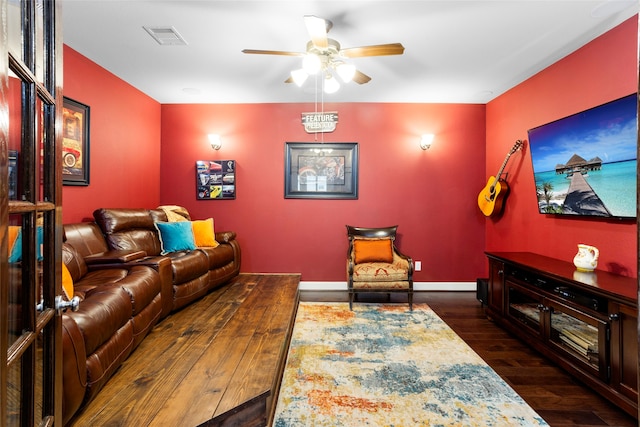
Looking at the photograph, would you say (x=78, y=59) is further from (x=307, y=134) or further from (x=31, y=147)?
(x=31, y=147)

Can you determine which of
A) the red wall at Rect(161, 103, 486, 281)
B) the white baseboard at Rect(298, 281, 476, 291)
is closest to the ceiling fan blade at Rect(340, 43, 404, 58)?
the red wall at Rect(161, 103, 486, 281)

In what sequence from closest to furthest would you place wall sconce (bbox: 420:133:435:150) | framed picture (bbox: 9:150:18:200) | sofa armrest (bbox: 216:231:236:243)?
framed picture (bbox: 9:150:18:200)
sofa armrest (bbox: 216:231:236:243)
wall sconce (bbox: 420:133:435:150)

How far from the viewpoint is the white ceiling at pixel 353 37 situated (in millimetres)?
2402

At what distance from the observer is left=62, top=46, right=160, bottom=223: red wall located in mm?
3152

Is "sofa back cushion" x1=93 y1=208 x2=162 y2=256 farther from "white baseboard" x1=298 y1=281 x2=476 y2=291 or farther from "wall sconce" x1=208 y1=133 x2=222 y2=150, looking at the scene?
"white baseboard" x1=298 y1=281 x2=476 y2=291

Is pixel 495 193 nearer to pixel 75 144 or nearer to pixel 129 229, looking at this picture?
pixel 129 229

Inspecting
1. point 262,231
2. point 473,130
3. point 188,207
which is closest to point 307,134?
point 262,231

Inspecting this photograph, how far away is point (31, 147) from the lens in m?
0.81

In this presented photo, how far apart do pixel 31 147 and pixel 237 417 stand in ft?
4.79

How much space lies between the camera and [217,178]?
15.2 feet

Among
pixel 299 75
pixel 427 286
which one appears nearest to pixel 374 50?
pixel 299 75

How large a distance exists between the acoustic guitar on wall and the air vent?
384 cm

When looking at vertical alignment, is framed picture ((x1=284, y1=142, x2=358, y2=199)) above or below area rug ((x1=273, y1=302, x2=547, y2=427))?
above

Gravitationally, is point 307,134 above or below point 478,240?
above
